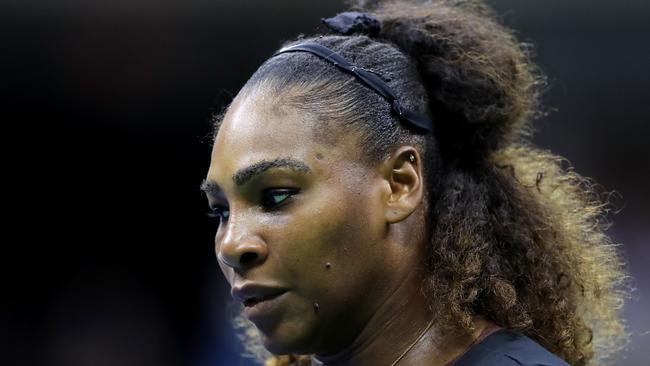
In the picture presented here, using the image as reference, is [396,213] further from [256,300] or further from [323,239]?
[256,300]

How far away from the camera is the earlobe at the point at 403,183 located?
7.43 ft

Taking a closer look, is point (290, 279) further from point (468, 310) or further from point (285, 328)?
point (468, 310)

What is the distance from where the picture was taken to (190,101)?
5746mm

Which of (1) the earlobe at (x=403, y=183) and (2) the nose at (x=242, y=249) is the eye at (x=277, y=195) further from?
(1) the earlobe at (x=403, y=183)

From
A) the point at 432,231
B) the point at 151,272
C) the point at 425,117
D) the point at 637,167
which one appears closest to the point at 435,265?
the point at 432,231

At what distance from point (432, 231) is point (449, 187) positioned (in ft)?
0.46

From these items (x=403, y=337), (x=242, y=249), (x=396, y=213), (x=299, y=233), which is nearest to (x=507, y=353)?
(x=403, y=337)

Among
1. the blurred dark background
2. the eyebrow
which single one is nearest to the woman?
the eyebrow

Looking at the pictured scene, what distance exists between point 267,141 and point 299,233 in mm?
246

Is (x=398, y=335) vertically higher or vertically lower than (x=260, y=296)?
lower

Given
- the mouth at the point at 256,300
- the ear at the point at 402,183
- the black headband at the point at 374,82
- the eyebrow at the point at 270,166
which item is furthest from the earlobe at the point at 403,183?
the mouth at the point at 256,300

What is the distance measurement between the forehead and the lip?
0.88 feet

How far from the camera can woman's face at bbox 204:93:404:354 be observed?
215 centimetres

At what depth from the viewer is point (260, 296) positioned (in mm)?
2188
